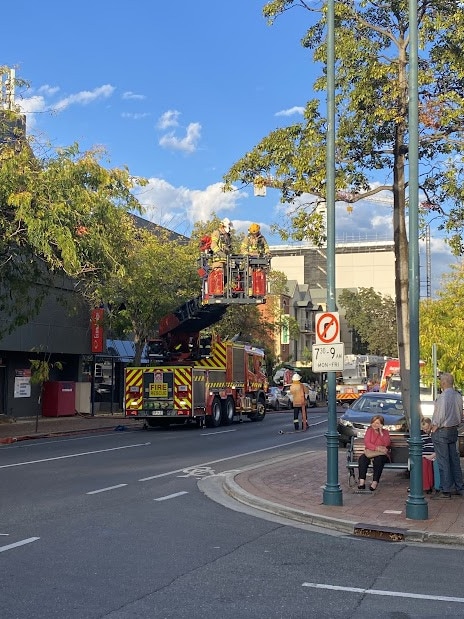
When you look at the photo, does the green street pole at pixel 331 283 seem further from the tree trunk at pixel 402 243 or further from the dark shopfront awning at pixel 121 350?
the dark shopfront awning at pixel 121 350

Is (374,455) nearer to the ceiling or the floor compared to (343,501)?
nearer to the ceiling

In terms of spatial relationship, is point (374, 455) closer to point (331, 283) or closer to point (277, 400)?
point (331, 283)

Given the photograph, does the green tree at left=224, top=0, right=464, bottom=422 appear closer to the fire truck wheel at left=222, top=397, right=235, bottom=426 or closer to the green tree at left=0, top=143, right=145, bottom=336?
the green tree at left=0, top=143, right=145, bottom=336

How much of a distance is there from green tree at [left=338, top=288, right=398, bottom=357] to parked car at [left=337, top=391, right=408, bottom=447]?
52.7 metres

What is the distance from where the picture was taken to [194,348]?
28219mm

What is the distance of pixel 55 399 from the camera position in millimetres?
32625

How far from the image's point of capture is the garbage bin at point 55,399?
32656mm

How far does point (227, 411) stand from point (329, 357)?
18721mm

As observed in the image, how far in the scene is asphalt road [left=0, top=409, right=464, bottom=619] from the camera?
5973 millimetres

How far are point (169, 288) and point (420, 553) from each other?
25146mm

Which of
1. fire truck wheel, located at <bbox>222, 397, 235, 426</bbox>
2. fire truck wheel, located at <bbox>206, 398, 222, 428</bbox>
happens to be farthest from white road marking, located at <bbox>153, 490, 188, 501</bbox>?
fire truck wheel, located at <bbox>222, 397, 235, 426</bbox>

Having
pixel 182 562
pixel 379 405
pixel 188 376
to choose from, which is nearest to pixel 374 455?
pixel 182 562

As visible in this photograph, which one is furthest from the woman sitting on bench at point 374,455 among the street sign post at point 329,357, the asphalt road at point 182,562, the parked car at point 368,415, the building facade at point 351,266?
the building facade at point 351,266

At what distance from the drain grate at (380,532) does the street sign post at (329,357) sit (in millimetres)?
2419
